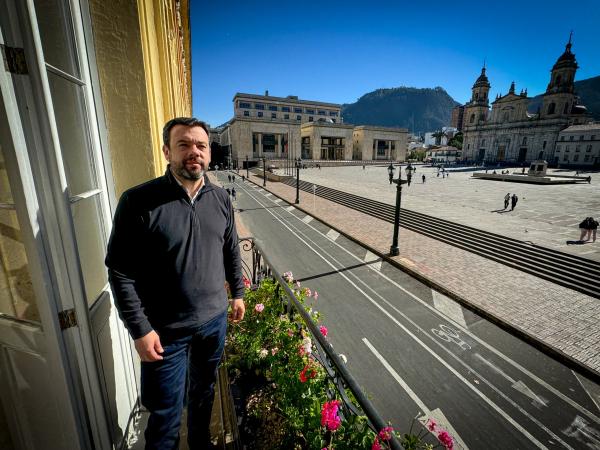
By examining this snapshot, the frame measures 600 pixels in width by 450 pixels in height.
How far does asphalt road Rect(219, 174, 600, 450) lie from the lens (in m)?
4.49

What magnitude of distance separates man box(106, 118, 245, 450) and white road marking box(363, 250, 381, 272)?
9.14 meters

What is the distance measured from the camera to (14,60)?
1.35 m

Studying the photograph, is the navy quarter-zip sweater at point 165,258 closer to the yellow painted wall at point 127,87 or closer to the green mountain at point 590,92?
the yellow painted wall at point 127,87

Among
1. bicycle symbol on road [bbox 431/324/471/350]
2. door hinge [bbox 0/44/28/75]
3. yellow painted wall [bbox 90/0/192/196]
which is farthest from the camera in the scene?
bicycle symbol on road [bbox 431/324/471/350]

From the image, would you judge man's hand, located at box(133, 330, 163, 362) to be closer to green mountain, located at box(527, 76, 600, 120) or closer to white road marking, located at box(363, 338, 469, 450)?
white road marking, located at box(363, 338, 469, 450)

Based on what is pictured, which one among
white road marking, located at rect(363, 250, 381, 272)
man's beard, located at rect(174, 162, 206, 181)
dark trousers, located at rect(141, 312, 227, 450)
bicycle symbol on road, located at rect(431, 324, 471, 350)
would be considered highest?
man's beard, located at rect(174, 162, 206, 181)

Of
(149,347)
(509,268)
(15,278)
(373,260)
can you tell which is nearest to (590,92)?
(509,268)

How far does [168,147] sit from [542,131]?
86310 mm

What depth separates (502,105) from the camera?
234 ft

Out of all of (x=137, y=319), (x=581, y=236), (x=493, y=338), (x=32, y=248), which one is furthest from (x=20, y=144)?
(x=581, y=236)

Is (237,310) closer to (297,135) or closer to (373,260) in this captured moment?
(373,260)

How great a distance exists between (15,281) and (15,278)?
2 centimetres

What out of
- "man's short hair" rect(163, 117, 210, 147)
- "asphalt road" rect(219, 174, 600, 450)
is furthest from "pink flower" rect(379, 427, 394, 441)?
"asphalt road" rect(219, 174, 600, 450)

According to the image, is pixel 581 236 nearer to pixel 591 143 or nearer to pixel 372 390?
pixel 372 390
